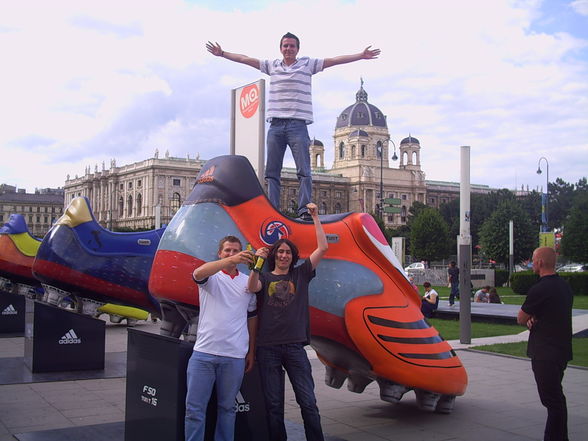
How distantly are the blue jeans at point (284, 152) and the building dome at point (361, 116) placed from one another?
416ft

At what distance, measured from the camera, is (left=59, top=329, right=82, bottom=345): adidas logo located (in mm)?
10070

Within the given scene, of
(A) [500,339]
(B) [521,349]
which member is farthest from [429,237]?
(B) [521,349]

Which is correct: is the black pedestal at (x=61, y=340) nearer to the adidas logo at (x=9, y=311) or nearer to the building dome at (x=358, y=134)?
the adidas logo at (x=9, y=311)

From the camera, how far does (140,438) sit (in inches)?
203

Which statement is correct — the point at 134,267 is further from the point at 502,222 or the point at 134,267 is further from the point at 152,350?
the point at 502,222

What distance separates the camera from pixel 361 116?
13325 centimetres

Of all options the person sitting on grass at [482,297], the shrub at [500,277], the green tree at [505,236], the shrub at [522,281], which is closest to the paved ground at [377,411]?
the person sitting on grass at [482,297]

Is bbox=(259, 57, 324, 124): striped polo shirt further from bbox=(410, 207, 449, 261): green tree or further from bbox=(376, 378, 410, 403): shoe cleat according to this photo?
bbox=(410, 207, 449, 261): green tree

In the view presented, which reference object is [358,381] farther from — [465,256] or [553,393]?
[465,256]

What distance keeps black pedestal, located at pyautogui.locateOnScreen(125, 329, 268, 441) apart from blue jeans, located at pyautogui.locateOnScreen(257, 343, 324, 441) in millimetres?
168

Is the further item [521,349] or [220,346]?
[521,349]

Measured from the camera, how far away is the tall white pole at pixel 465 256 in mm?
13734

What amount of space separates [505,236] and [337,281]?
56.2m

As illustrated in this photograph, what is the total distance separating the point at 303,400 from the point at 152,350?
1232 mm
